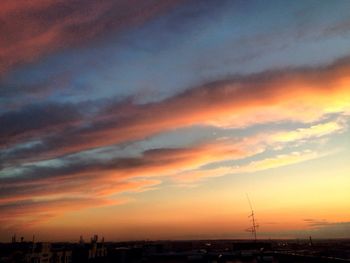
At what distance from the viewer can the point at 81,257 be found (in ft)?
424

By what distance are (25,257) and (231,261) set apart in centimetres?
5551

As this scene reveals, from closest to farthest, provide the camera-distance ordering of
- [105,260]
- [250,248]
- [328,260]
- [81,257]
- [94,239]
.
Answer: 1. [328,260]
2. [105,260]
3. [81,257]
4. [250,248]
5. [94,239]

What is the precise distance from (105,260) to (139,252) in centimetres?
2191

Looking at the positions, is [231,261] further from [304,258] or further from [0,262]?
[0,262]

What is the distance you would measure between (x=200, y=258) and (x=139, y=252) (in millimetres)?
34197

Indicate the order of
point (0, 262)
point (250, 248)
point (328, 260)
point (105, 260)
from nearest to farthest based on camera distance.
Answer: point (328, 260), point (0, 262), point (105, 260), point (250, 248)

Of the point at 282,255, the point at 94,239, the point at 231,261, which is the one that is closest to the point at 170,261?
the point at 231,261

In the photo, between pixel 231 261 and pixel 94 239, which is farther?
pixel 94 239

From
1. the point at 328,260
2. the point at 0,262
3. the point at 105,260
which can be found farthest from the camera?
the point at 105,260

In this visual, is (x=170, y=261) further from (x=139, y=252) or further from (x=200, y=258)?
(x=139, y=252)

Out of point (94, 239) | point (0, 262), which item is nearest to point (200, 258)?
point (0, 262)

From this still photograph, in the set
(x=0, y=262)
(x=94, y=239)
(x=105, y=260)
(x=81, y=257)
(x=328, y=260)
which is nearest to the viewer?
(x=328, y=260)

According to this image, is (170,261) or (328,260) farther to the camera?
(170,261)

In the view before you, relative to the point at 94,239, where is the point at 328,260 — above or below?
below
